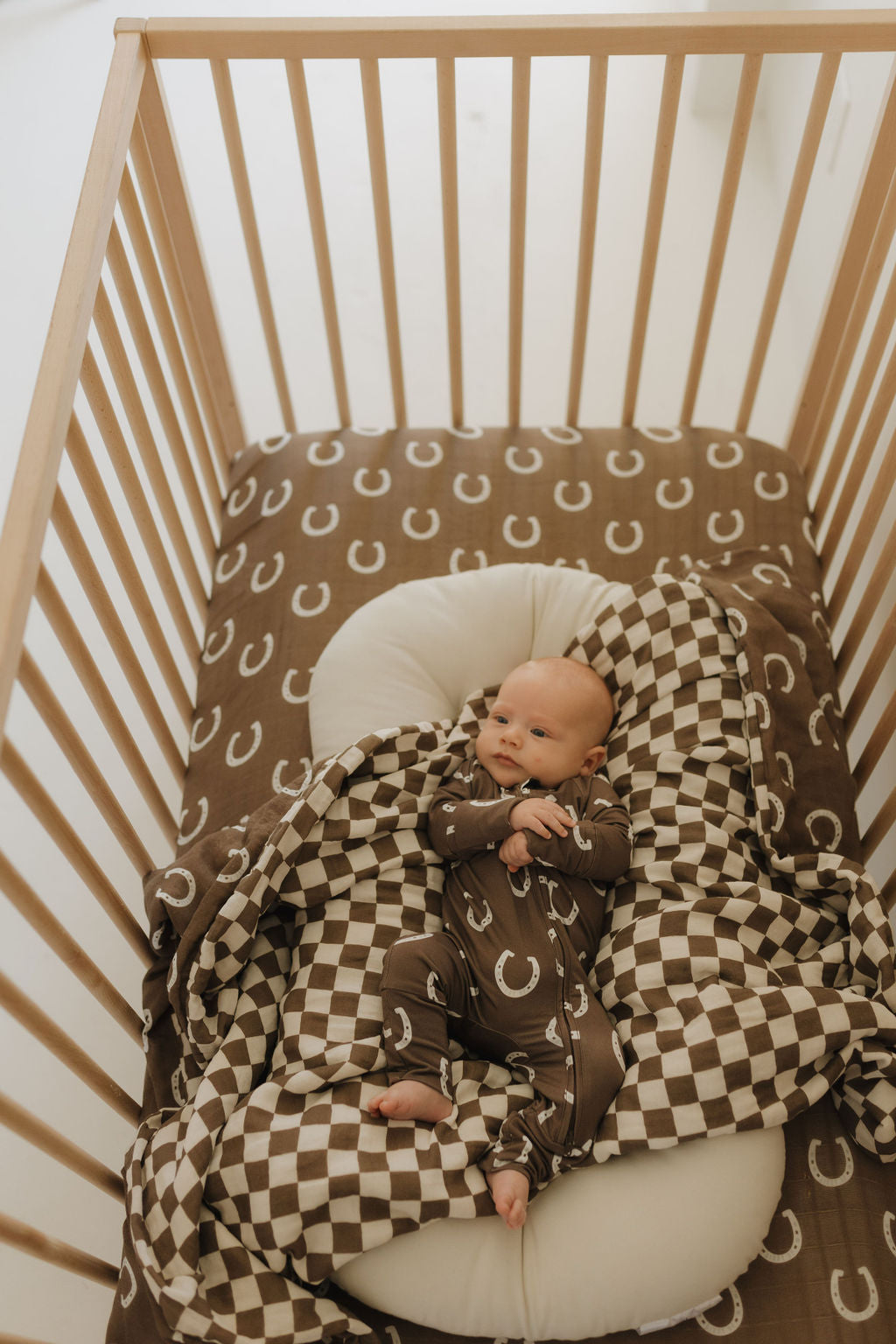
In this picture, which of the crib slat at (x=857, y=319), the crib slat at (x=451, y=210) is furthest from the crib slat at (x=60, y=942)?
the crib slat at (x=857, y=319)

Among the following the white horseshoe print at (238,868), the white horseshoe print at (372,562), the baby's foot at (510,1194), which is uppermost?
the white horseshoe print at (372,562)

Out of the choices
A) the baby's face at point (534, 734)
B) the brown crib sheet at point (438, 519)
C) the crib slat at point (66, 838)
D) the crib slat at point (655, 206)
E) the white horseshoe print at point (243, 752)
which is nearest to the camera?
the crib slat at point (66, 838)

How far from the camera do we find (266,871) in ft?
3.66

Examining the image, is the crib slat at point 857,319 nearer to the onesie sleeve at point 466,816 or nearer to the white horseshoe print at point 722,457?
the white horseshoe print at point 722,457

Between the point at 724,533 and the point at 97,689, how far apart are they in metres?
0.86

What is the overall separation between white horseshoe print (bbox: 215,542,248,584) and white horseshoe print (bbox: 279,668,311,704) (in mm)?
224

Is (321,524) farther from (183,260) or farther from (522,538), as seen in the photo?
(183,260)

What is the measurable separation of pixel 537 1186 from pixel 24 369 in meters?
1.83

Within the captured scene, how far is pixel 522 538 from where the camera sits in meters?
1.58

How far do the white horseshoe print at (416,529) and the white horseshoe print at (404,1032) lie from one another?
2.36 feet

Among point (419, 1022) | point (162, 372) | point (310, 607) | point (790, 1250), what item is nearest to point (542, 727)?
point (419, 1022)

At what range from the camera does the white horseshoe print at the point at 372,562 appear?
1.55 meters

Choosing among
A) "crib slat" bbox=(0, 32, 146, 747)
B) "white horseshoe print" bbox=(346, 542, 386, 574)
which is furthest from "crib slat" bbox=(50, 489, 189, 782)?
"white horseshoe print" bbox=(346, 542, 386, 574)

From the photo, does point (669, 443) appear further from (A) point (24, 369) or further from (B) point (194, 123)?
(B) point (194, 123)
